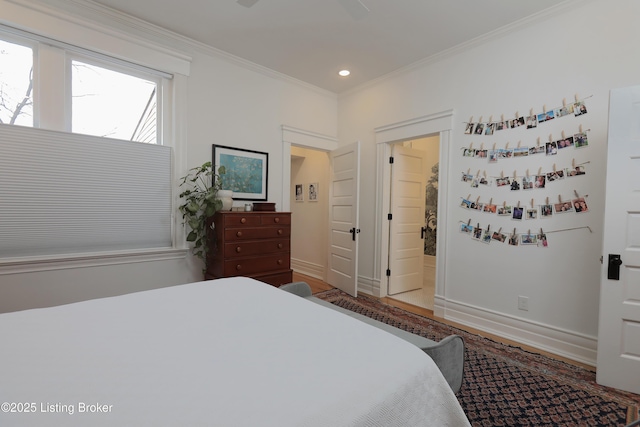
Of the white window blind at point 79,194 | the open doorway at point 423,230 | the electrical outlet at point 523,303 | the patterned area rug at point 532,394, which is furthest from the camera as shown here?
the open doorway at point 423,230

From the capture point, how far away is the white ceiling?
2.56 metres

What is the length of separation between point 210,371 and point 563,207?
3.02m

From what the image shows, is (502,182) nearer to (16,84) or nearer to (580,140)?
(580,140)

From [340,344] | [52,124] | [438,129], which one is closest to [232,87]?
[52,124]

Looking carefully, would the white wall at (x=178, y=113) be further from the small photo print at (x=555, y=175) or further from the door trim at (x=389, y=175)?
the small photo print at (x=555, y=175)

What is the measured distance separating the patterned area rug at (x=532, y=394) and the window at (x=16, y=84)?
156 inches

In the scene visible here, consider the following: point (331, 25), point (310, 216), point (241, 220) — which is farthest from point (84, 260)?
point (310, 216)

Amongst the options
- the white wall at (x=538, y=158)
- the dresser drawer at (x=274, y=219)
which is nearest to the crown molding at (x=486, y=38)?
the white wall at (x=538, y=158)

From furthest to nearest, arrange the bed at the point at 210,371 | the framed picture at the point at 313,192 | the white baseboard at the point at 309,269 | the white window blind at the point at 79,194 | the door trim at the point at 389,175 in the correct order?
1. the framed picture at the point at 313,192
2. the white baseboard at the point at 309,269
3. the door trim at the point at 389,175
4. the white window blind at the point at 79,194
5. the bed at the point at 210,371

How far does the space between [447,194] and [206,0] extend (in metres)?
3.02

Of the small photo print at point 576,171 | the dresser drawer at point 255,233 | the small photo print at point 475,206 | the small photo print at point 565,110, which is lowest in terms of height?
the dresser drawer at point 255,233

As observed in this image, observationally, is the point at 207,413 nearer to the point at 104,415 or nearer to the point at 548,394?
the point at 104,415

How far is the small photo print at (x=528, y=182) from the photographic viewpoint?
272cm

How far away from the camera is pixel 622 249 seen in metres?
2.02
